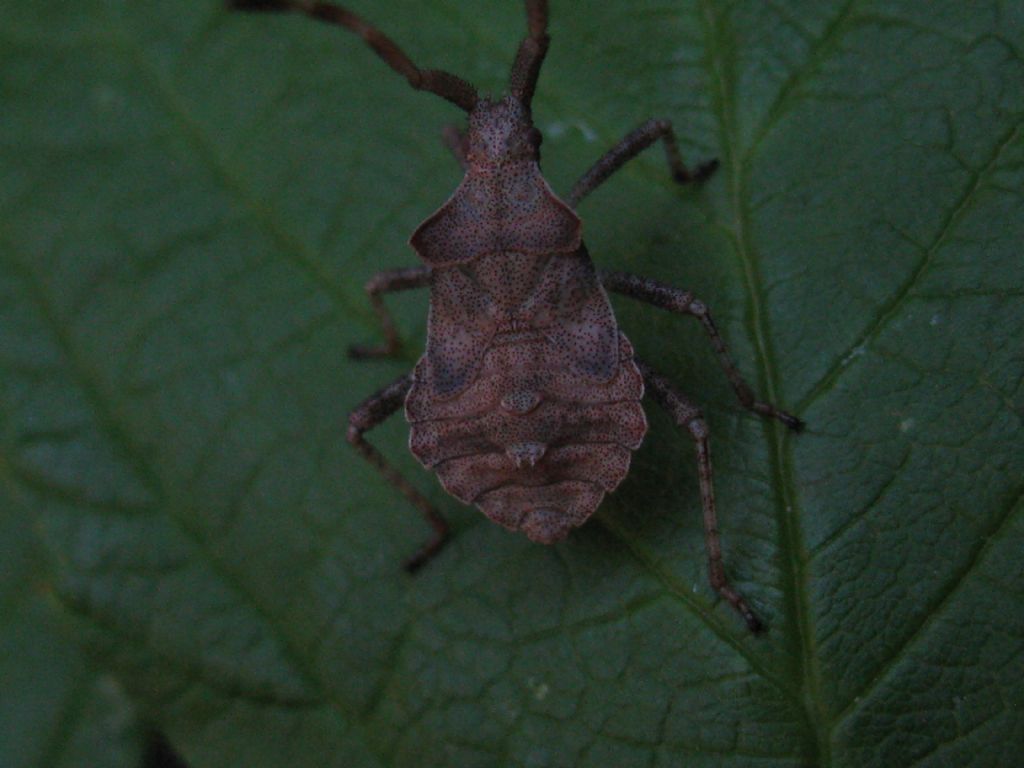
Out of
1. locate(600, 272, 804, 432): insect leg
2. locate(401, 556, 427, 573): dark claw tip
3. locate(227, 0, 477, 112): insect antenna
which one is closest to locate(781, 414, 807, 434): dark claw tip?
locate(600, 272, 804, 432): insect leg

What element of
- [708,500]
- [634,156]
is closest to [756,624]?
[708,500]

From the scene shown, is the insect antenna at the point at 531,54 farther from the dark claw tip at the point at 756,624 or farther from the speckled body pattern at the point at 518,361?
the dark claw tip at the point at 756,624

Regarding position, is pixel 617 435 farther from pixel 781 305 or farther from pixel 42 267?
pixel 42 267

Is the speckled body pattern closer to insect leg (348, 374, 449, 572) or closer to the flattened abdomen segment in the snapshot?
the flattened abdomen segment

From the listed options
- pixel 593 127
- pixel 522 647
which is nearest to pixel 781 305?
pixel 593 127

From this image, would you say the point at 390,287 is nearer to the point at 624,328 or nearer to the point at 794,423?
the point at 624,328

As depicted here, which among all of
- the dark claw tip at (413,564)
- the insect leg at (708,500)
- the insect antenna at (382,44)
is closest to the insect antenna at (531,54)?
the insect antenna at (382,44)

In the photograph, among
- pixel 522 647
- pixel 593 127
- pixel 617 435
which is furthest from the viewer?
pixel 593 127
